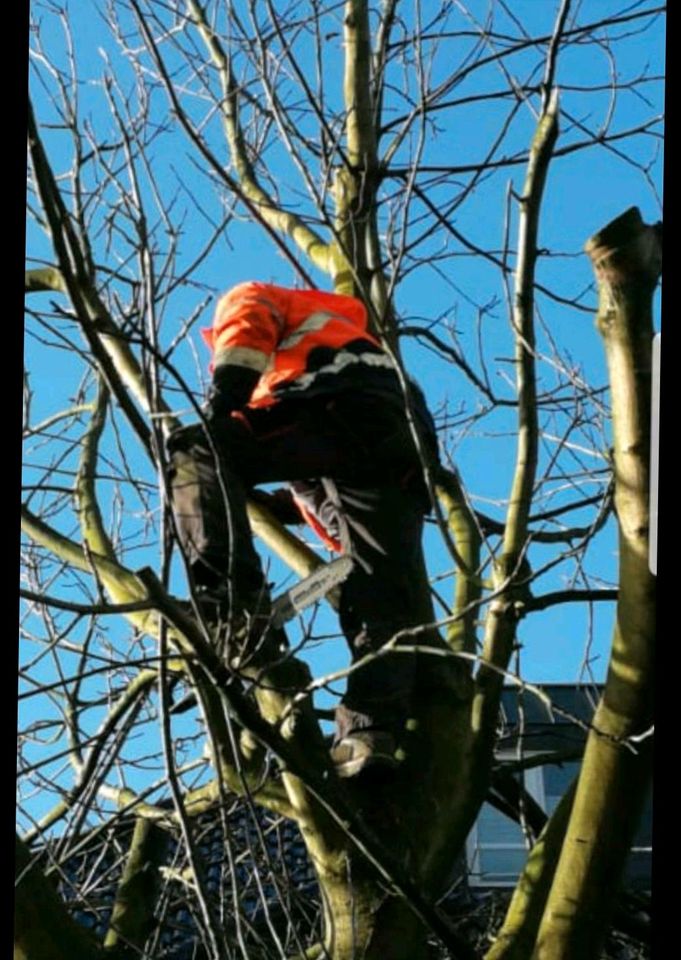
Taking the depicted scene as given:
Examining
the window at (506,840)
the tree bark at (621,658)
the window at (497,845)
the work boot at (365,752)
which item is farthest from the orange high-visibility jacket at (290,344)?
the window at (497,845)

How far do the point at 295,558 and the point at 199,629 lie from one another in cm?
Result: 158

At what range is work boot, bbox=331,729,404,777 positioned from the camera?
3898 mm

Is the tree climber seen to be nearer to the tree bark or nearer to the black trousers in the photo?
the black trousers

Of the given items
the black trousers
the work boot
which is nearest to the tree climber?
the black trousers

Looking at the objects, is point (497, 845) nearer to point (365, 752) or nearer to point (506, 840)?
point (506, 840)

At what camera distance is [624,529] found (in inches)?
113

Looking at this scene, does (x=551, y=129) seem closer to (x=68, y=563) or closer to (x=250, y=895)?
(x=68, y=563)

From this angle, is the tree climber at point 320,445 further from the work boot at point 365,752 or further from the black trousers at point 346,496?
the work boot at point 365,752

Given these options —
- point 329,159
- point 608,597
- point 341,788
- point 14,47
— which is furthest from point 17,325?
point 329,159

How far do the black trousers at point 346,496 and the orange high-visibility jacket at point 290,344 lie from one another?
66mm

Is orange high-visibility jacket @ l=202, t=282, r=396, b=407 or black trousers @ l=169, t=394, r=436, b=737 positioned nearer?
black trousers @ l=169, t=394, r=436, b=737

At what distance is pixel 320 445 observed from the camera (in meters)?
4.63

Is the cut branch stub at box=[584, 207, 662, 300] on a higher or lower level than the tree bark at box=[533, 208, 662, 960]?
higher

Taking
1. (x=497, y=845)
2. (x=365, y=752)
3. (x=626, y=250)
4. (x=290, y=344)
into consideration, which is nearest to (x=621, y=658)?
(x=626, y=250)
